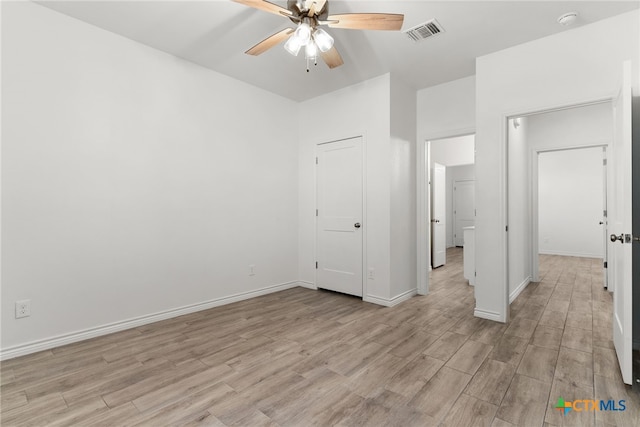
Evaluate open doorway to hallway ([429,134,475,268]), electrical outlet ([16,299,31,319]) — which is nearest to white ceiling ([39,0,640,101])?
open doorway to hallway ([429,134,475,268])

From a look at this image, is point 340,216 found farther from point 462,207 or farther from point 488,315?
point 462,207

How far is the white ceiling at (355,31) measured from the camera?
2.47 m

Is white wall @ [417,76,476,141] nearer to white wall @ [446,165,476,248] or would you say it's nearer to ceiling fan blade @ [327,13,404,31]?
ceiling fan blade @ [327,13,404,31]

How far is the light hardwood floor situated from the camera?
1722 millimetres

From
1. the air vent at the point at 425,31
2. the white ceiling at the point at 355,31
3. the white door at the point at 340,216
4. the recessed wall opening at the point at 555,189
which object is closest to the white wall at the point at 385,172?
the white door at the point at 340,216

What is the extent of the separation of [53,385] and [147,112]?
Result: 7.95 ft

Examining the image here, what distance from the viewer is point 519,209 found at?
4250 mm

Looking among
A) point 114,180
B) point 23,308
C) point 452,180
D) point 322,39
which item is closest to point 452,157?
point 452,180

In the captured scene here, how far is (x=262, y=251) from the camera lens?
4203 millimetres

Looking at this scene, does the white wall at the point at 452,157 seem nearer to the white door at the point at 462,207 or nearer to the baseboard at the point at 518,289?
the white door at the point at 462,207

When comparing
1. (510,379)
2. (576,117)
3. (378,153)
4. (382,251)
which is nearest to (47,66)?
(378,153)

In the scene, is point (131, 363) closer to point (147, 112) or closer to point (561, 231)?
point (147, 112)

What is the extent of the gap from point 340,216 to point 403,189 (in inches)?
36.1

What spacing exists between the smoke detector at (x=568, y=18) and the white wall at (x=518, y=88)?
0.18m
